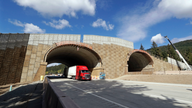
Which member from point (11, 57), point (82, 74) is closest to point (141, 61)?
point (82, 74)

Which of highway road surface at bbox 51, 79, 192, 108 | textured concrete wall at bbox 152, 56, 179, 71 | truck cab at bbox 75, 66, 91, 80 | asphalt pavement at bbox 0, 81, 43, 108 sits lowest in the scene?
asphalt pavement at bbox 0, 81, 43, 108

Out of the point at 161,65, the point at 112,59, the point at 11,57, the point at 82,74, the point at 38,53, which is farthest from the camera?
the point at 161,65

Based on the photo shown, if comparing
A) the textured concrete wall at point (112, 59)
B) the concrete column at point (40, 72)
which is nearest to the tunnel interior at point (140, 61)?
the textured concrete wall at point (112, 59)

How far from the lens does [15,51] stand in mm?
19016

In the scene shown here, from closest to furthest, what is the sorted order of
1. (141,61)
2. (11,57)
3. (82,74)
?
(11,57)
(82,74)
(141,61)

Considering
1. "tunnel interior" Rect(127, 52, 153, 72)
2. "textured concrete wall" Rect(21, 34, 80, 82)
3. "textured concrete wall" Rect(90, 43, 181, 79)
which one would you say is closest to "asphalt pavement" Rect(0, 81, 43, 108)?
"textured concrete wall" Rect(21, 34, 80, 82)

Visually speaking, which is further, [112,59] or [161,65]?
[161,65]

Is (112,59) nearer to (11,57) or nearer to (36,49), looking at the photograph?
(36,49)

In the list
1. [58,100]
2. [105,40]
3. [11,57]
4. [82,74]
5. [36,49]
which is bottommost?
[82,74]

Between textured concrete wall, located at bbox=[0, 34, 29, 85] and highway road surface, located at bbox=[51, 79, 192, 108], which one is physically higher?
textured concrete wall, located at bbox=[0, 34, 29, 85]

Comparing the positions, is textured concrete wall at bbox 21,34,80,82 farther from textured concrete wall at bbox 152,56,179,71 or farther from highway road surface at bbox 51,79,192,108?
textured concrete wall at bbox 152,56,179,71

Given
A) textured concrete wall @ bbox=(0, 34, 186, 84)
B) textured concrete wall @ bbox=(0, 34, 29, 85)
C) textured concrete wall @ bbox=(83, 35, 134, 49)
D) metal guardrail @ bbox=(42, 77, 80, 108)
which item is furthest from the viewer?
textured concrete wall @ bbox=(83, 35, 134, 49)

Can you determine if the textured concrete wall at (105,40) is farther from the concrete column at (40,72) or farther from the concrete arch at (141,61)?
the concrete column at (40,72)

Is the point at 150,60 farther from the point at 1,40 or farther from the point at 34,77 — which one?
the point at 1,40
